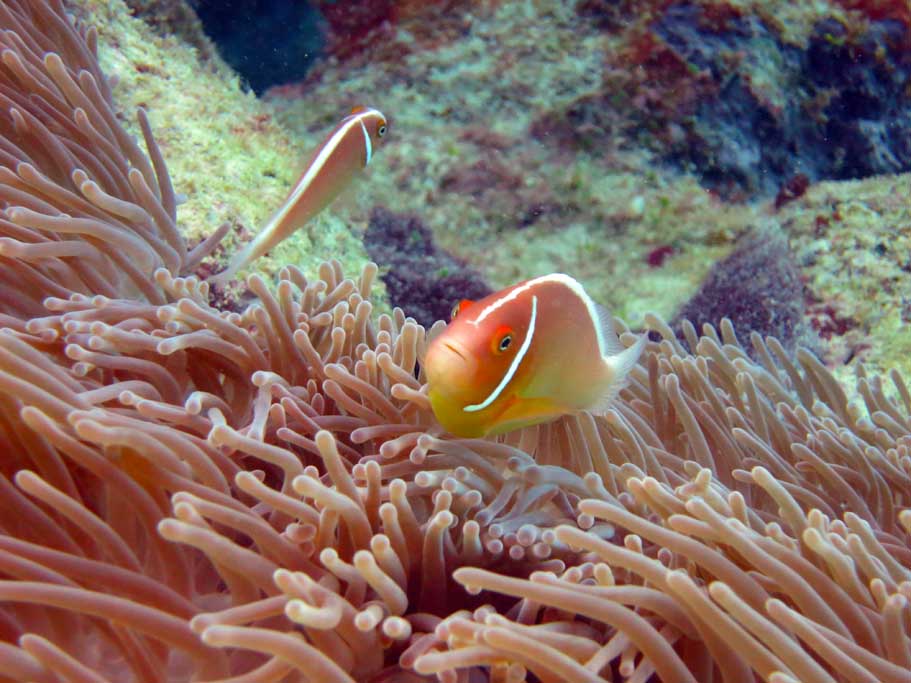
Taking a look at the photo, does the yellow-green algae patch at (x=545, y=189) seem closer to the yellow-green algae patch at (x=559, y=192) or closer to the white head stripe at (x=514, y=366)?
the yellow-green algae patch at (x=559, y=192)

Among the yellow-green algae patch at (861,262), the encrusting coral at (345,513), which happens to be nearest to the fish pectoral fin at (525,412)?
the encrusting coral at (345,513)

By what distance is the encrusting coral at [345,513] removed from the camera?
1.13 meters

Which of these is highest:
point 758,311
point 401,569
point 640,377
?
point 401,569

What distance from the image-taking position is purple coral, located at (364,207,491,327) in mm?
4062

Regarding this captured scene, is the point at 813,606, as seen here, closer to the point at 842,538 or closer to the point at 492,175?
the point at 842,538

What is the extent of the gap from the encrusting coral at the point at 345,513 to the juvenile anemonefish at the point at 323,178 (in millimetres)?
229

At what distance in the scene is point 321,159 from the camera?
2.40m

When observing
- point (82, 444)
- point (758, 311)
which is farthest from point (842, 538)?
point (758, 311)

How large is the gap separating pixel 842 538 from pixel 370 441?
39.1 inches

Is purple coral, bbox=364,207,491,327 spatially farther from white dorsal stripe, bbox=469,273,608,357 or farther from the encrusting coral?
white dorsal stripe, bbox=469,273,608,357

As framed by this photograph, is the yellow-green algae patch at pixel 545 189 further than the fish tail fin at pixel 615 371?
Yes

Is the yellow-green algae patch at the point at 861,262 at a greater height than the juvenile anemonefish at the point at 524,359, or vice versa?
the juvenile anemonefish at the point at 524,359

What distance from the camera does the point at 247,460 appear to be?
1.61 metres

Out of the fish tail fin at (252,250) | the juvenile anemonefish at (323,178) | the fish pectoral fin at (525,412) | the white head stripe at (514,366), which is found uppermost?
the juvenile anemonefish at (323,178)
